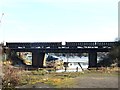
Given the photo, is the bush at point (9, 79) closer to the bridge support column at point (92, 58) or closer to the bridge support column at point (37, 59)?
the bridge support column at point (92, 58)

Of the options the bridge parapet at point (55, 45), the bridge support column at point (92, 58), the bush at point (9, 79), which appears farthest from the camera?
the bridge parapet at point (55, 45)

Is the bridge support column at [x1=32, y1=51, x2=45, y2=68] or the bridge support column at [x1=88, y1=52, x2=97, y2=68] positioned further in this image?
the bridge support column at [x1=32, y1=51, x2=45, y2=68]

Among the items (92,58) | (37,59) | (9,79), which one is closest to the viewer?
(9,79)

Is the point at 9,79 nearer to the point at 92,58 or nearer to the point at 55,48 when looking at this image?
the point at 92,58

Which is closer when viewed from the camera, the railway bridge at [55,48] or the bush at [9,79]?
the bush at [9,79]

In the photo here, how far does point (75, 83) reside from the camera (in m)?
13.8

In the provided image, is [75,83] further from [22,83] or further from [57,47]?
[57,47]

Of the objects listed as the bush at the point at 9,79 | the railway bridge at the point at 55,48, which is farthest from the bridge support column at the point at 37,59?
the bush at the point at 9,79

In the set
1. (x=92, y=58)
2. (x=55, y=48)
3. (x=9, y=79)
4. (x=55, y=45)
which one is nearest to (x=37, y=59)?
(x=55, y=48)

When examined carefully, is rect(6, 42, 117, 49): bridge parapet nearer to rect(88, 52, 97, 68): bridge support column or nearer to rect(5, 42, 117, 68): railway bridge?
rect(5, 42, 117, 68): railway bridge

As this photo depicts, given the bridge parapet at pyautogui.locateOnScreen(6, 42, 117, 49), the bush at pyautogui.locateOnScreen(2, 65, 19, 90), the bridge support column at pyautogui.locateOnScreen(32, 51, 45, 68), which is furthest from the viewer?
the bridge support column at pyautogui.locateOnScreen(32, 51, 45, 68)

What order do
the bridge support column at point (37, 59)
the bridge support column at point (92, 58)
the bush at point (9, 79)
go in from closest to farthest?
the bush at point (9, 79), the bridge support column at point (92, 58), the bridge support column at point (37, 59)

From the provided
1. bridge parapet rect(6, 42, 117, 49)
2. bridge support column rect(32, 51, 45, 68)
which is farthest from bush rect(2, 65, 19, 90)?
bridge support column rect(32, 51, 45, 68)

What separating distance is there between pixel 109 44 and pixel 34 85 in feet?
125
